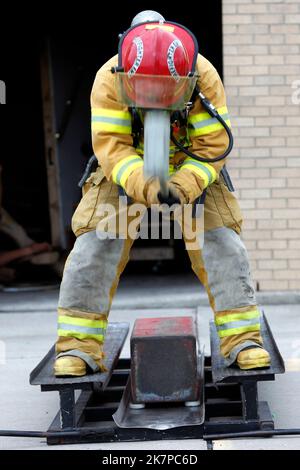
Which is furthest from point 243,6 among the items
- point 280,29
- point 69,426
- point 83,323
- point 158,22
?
point 69,426

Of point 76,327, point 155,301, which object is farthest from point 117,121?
point 155,301

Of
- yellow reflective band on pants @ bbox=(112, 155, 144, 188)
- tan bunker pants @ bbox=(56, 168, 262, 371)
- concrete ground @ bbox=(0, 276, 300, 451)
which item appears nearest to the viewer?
yellow reflective band on pants @ bbox=(112, 155, 144, 188)

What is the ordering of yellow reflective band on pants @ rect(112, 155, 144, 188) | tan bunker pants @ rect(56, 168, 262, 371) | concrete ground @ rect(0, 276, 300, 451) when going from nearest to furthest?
yellow reflective band on pants @ rect(112, 155, 144, 188), concrete ground @ rect(0, 276, 300, 451), tan bunker pants @ rect(56, 168, 262, 371)

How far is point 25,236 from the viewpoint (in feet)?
28.0

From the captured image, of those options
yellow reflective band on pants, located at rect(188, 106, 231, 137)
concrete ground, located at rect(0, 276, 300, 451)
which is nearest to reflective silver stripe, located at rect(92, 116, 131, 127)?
yellow reflective band on pants, located at rect(188, 106, 231, 137)

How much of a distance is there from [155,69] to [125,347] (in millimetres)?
2633

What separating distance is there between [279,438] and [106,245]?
114 centimetres

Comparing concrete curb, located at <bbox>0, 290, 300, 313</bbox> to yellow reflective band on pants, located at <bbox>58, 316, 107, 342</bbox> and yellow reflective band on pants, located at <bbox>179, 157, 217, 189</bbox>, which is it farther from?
yellow reflective band on pants, located at <bbox>179, 157, 217, 189</bbox>

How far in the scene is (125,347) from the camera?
5.51m

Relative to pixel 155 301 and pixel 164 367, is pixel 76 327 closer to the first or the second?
pixel 164 367

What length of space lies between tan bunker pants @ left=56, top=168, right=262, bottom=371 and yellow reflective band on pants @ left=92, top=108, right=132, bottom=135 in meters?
0.35

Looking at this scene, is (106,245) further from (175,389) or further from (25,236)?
(25,236)

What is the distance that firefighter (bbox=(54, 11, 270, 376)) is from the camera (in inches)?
142

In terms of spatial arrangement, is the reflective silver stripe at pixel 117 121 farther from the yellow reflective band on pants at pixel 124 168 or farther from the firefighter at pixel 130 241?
the yellow reflective band on pants at pixel 124 168
